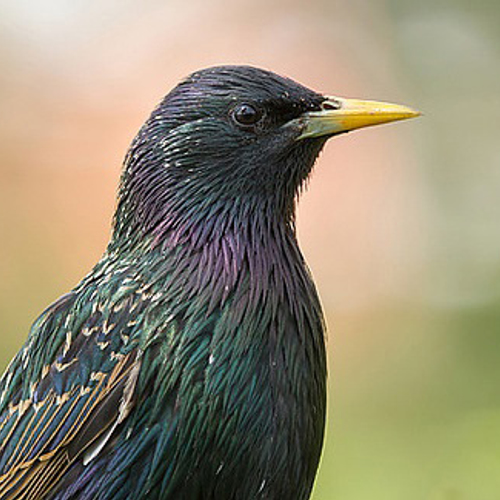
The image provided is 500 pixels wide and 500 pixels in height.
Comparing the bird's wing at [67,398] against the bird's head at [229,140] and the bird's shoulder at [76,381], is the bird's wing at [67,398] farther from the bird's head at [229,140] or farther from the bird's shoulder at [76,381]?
the bird's head at [229,140]

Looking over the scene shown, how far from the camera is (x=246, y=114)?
3.88m

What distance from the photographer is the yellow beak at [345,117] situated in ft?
12.9

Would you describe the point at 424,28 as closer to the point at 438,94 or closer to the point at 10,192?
the point at 438,94

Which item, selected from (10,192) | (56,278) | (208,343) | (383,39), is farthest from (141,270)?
(383,39)

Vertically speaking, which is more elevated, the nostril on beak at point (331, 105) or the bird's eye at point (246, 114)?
the nostril on beak at point (331, 105)

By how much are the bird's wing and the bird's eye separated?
0.60 m

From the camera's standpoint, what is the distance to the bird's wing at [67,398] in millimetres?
3684

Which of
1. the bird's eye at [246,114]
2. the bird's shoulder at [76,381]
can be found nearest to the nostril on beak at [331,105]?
the bird's eye at [246,114]

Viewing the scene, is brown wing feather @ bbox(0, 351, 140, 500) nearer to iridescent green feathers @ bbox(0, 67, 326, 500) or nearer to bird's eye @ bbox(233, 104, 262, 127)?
iridescent green feathers @ bbox(0, 67, 326, 500)

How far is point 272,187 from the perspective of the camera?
155 inches

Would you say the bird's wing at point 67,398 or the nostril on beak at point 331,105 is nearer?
the bird's wing at point 67,398

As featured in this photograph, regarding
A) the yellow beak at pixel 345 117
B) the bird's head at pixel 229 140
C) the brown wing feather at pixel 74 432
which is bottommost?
the brown wing feather at pixel 74 432

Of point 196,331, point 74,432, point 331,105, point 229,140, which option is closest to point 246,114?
point 229,140

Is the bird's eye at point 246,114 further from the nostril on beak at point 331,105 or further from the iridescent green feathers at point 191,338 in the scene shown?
the nostril on beak at point 331,105
